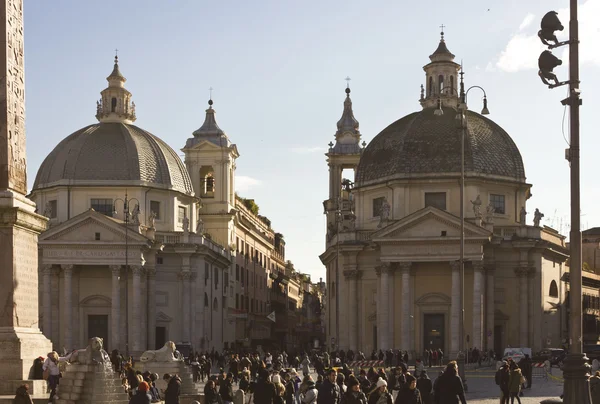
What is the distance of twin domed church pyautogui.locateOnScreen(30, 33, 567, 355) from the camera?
8625cm

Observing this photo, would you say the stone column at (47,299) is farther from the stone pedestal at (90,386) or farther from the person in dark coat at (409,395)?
the person in dark coat at (409,395)

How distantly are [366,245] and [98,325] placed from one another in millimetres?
19630

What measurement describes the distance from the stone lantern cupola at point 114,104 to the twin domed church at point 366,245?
0.10 m

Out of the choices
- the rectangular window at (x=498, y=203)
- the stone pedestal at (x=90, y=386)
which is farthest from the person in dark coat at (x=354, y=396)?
the rectangular window at (x=498, y=203)

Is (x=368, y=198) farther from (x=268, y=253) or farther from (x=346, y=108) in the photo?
(x=268, y=253)

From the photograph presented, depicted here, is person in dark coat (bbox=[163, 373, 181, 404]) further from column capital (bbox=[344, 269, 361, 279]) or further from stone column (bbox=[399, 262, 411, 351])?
column capital (bbox=[344, 269, 361, 279])

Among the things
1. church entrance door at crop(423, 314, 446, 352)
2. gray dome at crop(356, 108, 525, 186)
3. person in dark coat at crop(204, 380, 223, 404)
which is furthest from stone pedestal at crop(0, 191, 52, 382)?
gray dome at crop(356, 108, 525, 186)

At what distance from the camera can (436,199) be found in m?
91.1

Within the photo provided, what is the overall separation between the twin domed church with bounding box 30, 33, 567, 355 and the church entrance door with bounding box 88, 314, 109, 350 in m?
0.12

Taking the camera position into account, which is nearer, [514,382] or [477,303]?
[514,382]

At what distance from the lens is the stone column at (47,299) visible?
282ft

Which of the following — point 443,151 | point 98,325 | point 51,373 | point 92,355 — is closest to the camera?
point 92,355

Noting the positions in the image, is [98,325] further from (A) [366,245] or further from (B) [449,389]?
(B) [449,389]

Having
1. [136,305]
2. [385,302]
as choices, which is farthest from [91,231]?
[385,302]
